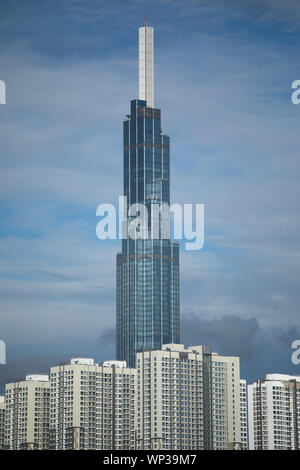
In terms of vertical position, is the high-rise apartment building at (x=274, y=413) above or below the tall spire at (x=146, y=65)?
below

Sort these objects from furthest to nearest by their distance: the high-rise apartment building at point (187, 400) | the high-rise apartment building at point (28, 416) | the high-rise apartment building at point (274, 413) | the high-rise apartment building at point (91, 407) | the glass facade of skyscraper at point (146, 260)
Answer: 1. the glass facade of skyscraper at point (146, 260)
2. the high-rise apartment building at point (187, 400)
3. the high-rise apartment building at point (28, 416)
4. the high-rise apartment building at point (274, 413)
5. the high-rise apartment building at point (91, 407)

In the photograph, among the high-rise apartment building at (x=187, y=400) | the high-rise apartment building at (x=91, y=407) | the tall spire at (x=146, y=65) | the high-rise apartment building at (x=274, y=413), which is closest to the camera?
the high-rise apartment building at (x=91, y=407)

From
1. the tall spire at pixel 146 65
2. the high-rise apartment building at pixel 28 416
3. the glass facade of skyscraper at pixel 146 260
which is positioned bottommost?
the high-rise apartment building at pixel 28 416

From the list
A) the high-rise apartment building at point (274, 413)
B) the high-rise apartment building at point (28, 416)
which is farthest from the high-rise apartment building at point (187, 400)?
the high-rise apartment building at point (28, 416)

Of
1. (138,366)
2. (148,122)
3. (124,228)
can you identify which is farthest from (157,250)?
(138,366)

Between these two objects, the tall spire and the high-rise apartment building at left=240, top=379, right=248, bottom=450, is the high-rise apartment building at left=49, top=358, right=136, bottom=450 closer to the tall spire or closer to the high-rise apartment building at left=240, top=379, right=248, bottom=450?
the high-rise apartment building at left=240, top=379, right=248, bottom=450

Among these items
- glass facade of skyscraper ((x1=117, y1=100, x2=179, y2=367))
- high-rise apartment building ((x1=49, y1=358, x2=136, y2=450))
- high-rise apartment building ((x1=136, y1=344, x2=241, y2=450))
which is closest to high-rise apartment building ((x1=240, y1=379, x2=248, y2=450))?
high-rise apartment building ((x1=136, y1=344, x2=241, y2=450))

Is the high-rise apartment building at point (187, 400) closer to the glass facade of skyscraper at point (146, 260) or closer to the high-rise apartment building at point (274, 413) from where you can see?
the high-rise apartment building at point (274, 413)
